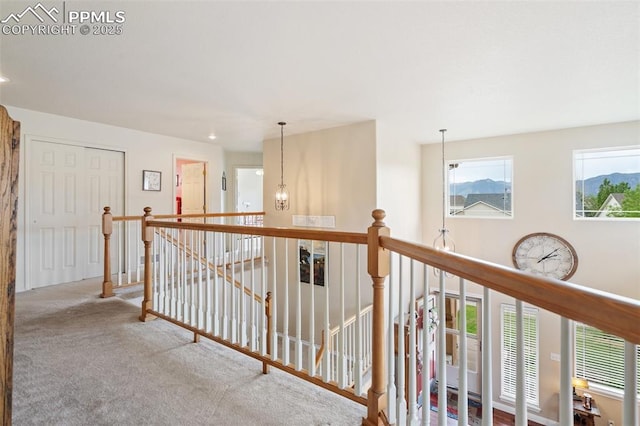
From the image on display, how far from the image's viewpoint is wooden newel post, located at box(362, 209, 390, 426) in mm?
1416

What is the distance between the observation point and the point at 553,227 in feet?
15.4

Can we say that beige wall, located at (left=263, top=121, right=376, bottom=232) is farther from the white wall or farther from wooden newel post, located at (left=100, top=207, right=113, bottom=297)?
wooden newel post, located at (left=100, top=207, right=113, bottom=297)

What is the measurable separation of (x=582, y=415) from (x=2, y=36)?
7622 millimetres

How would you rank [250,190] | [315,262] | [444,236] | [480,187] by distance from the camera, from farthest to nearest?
[250,190] → [444,236] → [480,187] → [315,262]

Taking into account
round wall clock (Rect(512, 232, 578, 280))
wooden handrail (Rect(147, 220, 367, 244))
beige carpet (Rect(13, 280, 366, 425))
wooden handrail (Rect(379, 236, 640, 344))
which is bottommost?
beige carpet (Rect(13, 280, 366, 425))

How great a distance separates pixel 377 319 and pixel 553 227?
471 cm

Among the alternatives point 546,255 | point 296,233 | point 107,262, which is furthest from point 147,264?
point 546,255

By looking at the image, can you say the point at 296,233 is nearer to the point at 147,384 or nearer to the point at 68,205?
the point at 147,384

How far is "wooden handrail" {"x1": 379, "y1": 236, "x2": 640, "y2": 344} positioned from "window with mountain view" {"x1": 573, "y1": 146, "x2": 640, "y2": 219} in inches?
200

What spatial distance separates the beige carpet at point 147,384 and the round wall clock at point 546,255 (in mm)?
4565

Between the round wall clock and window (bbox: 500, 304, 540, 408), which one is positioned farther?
window (bbox: 500, 304, 540, 408)

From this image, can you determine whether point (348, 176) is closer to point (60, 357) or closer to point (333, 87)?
point (333, 87)

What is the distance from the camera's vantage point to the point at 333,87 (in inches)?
119

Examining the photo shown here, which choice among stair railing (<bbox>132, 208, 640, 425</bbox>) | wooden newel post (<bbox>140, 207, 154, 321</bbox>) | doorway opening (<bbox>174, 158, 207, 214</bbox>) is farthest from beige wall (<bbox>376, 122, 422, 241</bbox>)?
doorway opening (<bbox>174, 158, 207, 214</bbox>)
